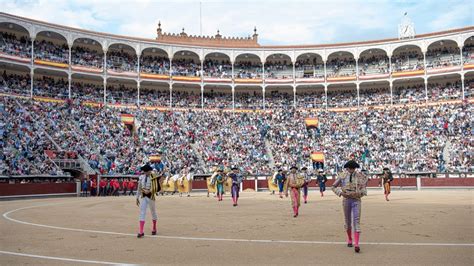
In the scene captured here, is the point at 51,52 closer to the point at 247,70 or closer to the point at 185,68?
the point at 185,68

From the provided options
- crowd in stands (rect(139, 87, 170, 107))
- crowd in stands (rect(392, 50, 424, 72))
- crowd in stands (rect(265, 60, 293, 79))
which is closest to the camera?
crowd in stands (rect(139, 87, 170, 107))

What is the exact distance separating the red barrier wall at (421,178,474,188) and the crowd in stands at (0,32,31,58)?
34290mm

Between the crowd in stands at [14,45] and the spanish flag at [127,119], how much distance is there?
9.44m

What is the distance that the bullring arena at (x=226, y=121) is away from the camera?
27.2 m

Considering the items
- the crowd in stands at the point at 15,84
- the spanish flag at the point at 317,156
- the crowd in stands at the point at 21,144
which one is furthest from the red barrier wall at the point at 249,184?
the crowd in stands at the point at 15,84

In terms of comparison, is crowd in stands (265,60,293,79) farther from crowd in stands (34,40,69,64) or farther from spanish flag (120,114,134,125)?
crowd in stands (34,40,69,64)

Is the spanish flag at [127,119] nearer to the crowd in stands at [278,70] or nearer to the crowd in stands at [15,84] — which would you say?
the crowd in stands at [15,84]

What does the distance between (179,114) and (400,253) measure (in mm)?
40488

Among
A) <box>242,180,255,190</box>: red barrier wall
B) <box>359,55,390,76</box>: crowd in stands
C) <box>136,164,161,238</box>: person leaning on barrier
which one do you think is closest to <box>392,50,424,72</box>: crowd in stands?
<box>359,55,390,76</box>: crowd in stands

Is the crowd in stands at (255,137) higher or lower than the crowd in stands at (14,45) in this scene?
lower

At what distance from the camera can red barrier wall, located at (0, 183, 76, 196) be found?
1078 inches

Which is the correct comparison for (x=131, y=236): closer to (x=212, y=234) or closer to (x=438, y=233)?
(x=212, y=234)

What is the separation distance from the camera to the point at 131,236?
10.0m

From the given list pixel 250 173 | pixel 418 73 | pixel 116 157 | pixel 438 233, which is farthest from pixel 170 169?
pixel 438 233
